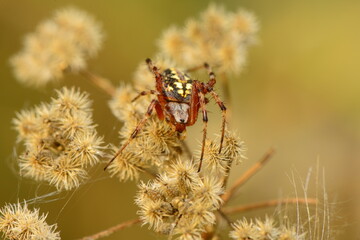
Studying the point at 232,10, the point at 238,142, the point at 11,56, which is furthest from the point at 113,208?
the point at 232,10

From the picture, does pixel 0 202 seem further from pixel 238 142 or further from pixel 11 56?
pixel 238 142

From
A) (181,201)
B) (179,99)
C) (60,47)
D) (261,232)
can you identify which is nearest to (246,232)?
(261,232)

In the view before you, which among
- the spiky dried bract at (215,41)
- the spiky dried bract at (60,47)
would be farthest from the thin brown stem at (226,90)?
the spiky dried bract at (60,47)

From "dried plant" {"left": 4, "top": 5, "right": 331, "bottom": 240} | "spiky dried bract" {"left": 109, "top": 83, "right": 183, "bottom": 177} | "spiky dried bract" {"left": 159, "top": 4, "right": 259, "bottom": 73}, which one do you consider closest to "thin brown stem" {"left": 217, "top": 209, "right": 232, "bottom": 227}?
"dried plant" {"left": 4, "top": 5, "right": 331, "bottom": 240}

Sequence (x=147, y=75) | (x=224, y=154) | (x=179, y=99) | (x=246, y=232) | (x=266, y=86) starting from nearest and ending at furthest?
(x=246, y=232) < (x=224, y=154) < (x=179, y=99) < (x=147, y=75) < (x=266, y=86)

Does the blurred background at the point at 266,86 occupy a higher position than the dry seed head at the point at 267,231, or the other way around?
the blurred background at the point at 266,86

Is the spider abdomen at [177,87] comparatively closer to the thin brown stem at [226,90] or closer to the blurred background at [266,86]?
the thin brown stem at [226,90]

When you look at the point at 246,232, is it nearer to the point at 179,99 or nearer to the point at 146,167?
the point at 146,167
